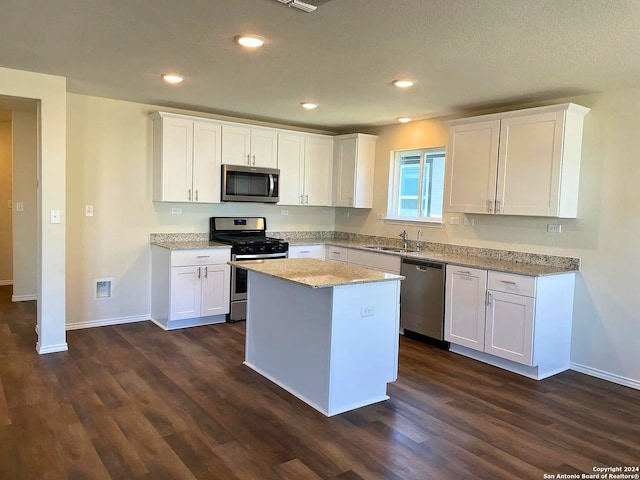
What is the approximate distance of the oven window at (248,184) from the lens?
5465mm

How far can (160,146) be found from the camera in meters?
5.02

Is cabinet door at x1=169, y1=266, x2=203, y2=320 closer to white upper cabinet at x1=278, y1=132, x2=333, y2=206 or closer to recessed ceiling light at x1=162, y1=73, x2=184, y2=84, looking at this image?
white upper cabinet at x1=278, y1=132, x2=333, y2=206

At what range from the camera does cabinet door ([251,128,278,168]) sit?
222 inches

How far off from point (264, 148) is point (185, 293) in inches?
77.6

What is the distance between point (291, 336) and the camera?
3.46 metres

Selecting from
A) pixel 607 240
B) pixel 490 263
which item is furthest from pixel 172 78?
pixel 607 240

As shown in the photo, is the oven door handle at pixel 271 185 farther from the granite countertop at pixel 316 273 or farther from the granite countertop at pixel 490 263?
the granite countertop at pixel 316 273

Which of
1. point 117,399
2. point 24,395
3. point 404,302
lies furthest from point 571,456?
point 24,395

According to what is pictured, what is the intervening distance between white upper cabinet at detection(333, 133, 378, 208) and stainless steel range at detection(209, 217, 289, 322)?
1.14 m

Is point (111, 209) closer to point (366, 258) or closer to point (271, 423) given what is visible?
point (366, 258)

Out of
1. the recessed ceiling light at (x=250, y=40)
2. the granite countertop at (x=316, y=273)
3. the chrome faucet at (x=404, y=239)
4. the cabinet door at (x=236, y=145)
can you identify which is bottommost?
the granite countertop at (x=316, y=273)

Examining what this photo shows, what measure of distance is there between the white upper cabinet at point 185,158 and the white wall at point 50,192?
3.66 feet

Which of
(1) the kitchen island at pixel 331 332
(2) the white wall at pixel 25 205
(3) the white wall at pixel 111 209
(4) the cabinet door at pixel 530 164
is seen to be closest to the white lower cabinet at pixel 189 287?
(3) the white wall at pixel 111 209

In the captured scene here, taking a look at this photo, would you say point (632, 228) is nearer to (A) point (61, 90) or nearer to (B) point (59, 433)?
(B) point (59, 433)
